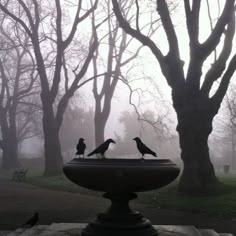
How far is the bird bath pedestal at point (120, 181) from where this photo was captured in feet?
24.7

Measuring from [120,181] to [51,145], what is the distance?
24.4 metres

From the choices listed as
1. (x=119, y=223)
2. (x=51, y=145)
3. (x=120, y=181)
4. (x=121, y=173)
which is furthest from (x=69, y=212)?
(x=51, y=145)

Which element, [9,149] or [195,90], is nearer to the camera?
[195,90]

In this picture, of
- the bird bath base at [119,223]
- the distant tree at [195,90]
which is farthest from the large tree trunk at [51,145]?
the bird bath base at [119,223]

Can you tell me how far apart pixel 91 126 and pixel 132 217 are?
238ft

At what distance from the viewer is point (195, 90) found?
757 inches

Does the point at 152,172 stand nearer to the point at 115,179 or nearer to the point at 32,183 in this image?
the point at 115,179

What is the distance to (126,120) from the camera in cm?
8188

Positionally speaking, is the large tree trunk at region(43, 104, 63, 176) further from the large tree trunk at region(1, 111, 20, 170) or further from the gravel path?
the large tree trunk at region(1, 111, 20, 170)

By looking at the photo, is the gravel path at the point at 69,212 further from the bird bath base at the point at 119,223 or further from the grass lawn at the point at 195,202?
the bird bath base at the point at 119,223

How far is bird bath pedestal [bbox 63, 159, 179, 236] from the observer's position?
24.7ft

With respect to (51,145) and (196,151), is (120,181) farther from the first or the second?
A: (51,145)

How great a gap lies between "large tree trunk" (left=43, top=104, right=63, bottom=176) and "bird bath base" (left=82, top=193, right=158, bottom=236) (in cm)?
2293

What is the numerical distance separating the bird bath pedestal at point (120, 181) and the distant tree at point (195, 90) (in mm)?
10829
